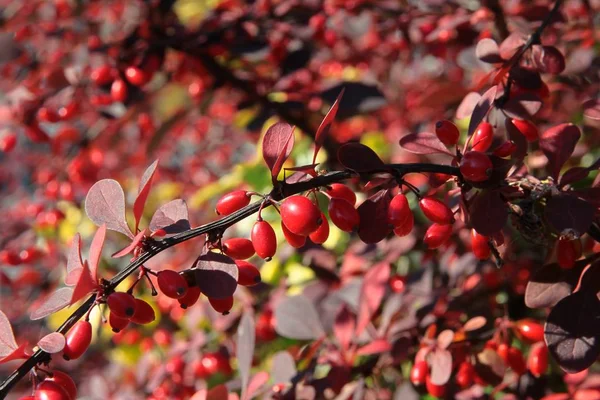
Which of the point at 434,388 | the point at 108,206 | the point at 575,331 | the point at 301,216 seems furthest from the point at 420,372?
the point at 108,206

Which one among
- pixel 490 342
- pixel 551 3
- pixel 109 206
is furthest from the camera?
pixel 551 3

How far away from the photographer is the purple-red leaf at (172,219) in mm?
828

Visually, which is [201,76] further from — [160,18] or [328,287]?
[328,287]

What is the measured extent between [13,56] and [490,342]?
156 centimetres

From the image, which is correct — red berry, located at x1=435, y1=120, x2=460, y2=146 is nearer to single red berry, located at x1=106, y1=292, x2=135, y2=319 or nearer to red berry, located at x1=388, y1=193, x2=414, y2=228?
red berry, located at x1=388, y1=193, x2=414, y2=228

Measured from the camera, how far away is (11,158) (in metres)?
5.12

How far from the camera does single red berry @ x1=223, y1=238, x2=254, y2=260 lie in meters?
0.86

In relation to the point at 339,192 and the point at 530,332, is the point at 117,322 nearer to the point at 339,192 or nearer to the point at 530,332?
the point at 339,192

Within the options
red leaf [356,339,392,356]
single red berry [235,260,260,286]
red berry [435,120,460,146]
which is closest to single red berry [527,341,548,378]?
red leaf [356,339,392,356]

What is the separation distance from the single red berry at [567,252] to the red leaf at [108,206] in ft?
2.11

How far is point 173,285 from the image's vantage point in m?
0.78

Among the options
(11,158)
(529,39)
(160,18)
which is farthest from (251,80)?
(11,158)

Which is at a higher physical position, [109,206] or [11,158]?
[109,206]

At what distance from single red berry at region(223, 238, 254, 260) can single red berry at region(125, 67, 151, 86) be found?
3.02ft
